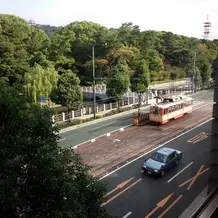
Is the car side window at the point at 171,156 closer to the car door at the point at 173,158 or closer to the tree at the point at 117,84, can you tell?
the car door at the point at 173,158

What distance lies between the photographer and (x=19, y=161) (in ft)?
17.2

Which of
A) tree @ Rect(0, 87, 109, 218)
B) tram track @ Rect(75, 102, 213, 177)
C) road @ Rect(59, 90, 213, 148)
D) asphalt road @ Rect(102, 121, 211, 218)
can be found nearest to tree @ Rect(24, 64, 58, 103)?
road @ Rect(59, 90, 213, 148)

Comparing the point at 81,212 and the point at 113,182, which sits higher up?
the point at 81,212

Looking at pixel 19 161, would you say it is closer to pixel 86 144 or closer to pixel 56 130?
pixel 56 130

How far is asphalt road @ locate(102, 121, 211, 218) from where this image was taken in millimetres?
11602

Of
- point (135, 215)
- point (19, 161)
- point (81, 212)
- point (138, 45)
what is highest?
point (138, 45)

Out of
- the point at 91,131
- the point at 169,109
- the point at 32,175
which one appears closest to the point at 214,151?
the point at 32,175

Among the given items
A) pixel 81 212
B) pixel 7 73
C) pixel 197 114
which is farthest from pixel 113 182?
pixel 7 73

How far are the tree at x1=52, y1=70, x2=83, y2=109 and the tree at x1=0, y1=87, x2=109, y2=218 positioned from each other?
788 inches

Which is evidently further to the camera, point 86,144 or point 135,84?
point 135,84

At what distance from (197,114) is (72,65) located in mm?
27571

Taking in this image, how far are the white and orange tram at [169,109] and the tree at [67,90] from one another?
303 inches

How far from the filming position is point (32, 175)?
5.35 meters

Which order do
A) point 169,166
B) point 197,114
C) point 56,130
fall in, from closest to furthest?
point 56,130 < point 169,166 < point 197,114
